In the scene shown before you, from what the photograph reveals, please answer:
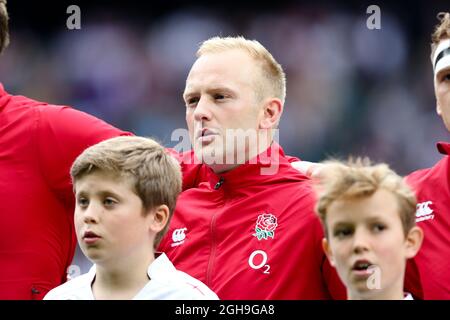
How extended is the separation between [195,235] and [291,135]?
4044 mm

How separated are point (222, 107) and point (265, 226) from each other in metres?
0.47

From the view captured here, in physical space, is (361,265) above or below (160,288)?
above

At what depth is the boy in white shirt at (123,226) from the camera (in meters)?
2.65

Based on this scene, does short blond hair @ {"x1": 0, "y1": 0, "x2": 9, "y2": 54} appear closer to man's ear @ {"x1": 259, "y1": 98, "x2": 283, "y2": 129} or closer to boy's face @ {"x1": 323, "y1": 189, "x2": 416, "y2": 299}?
man's ear @ {"x1": 259, "y1": 98, "x2": 283, "y2": 129}

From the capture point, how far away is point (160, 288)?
2.64 m

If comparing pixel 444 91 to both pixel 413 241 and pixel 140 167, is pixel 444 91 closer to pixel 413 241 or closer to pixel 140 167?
pixel 413 241

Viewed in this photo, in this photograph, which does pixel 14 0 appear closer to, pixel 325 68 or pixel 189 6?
pixel 189 6

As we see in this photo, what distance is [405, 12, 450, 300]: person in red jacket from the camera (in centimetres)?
268

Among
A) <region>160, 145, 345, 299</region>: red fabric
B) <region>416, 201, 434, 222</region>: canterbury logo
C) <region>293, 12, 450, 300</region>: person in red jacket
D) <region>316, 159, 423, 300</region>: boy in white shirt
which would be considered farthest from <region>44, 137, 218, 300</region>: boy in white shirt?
<region>416, 201, 434, 222</region>: canterbury logo

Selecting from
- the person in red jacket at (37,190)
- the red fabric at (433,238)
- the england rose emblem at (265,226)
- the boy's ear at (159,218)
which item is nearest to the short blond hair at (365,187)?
the red fabric at (433,238)

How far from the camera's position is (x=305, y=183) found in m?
3.05

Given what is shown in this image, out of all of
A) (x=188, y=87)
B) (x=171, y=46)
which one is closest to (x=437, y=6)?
(x=171, y=46)

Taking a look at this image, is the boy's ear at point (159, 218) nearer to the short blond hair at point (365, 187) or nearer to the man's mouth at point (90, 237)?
the man's mouth at point (90, 237)

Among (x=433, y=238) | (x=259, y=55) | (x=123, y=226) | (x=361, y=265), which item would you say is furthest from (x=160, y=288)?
(x=259, y=55)
